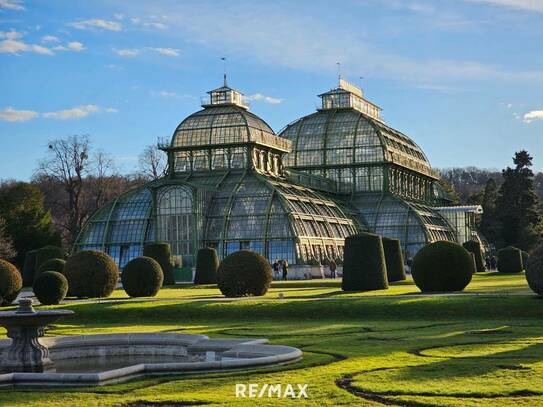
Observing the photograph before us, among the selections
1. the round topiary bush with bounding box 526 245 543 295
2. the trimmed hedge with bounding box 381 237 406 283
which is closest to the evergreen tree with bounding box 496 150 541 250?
the trimmed hedge with bounding box 381 237 406 283

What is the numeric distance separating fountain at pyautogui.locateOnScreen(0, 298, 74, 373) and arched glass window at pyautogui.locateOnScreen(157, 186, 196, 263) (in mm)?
49965

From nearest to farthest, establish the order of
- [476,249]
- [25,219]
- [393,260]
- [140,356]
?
1. [140,356]
2. [393,260]
3. [476,249]
4. [25,219]

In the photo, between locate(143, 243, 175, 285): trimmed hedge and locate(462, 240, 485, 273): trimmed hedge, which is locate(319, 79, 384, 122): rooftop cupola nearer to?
locate(462, 240, 485, 273): trimmed hedge

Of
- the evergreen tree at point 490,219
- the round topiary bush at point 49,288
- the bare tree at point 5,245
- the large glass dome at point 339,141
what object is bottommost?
the round topiary bush at point 49,288

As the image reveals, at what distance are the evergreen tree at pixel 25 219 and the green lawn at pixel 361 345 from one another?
40.1 m

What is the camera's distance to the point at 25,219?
256ft

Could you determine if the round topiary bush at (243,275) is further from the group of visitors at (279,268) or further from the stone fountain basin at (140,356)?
the group of visitors at (279,268)

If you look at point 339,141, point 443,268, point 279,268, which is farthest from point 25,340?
point 339,141

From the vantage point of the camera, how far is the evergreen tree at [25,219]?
3034 inches

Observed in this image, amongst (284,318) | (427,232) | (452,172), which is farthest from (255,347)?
(452,172)

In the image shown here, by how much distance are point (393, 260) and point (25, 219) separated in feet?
125

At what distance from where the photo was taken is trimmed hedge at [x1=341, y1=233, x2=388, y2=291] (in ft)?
140

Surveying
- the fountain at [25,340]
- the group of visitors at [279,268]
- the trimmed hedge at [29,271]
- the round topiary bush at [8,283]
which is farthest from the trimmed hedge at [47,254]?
the fountain at [25,340]

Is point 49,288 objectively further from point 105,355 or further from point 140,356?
point 140,356
